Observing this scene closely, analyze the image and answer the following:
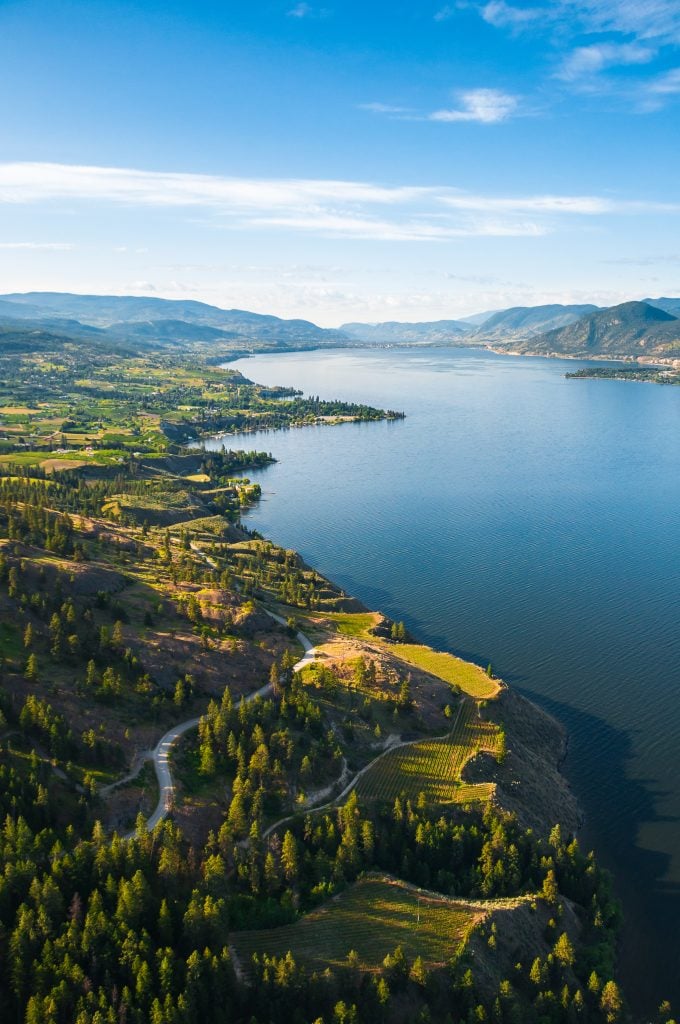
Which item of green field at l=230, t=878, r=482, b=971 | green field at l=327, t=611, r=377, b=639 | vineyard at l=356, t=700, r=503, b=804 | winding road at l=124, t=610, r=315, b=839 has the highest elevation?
green field at l=327, t=611, r=377, b=639

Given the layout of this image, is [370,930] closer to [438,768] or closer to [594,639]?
[438,768]

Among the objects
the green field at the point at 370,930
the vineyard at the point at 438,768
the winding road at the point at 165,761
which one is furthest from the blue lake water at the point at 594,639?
the winding road at the point at 165,761

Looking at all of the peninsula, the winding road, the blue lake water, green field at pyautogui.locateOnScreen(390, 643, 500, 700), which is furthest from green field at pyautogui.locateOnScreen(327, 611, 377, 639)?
the winding road

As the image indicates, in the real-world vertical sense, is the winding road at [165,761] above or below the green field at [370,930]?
above

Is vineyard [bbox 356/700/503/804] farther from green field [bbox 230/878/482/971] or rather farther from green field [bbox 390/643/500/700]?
green field [bbox 230/878/482/971]

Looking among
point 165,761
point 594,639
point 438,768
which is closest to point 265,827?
point 165,761

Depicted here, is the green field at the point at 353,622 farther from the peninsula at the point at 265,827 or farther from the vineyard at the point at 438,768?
the vineyard at the point at 438,768

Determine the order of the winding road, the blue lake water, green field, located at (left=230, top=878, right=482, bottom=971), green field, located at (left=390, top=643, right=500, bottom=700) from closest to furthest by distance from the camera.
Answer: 1. green field, located at (left=230, top=878, right=482, bottom=971)
2. the winding road
3. the blue lake water
4. green field, located at (left=390, top=643, right=500, bottom=700)
